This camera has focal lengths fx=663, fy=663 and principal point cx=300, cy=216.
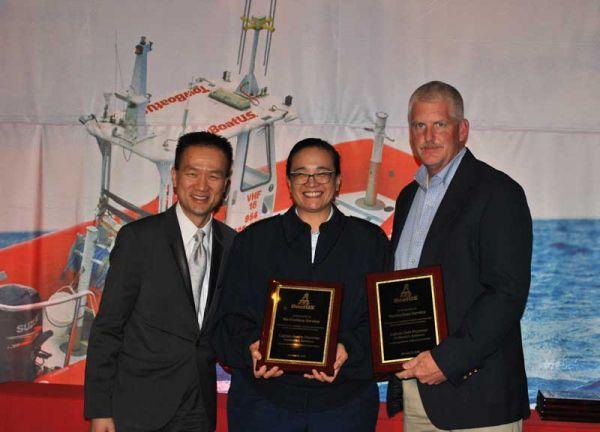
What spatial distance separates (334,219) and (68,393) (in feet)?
6.77

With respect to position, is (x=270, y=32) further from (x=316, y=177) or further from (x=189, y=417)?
(x=189, y=417)

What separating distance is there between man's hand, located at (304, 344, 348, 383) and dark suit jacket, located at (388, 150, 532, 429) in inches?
14.5

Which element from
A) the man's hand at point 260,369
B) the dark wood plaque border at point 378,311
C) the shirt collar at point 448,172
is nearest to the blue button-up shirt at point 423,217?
the shirt collar at point 448,172

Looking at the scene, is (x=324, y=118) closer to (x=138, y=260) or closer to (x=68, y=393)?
(x=138, y=260)

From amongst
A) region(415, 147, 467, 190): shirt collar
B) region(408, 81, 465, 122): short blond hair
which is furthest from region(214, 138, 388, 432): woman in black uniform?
region(408, 81, 465, 122): short blond hair

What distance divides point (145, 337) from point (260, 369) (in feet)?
1.78

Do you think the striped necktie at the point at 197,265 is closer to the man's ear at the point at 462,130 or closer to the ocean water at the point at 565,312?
the man's ear at the point at 462,130

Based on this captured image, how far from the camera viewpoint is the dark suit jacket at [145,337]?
2.77 meters

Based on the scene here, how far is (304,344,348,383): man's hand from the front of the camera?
2.60 metres

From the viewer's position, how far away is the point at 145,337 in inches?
111

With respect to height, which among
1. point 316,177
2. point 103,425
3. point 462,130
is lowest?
point 103,425

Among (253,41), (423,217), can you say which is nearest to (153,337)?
(423,217)

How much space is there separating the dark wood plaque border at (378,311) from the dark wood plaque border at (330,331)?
134 millimetres

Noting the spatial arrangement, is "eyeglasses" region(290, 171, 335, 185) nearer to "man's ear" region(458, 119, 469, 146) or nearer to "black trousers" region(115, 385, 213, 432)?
"man's ear" region(458, 119, 469, 146)
